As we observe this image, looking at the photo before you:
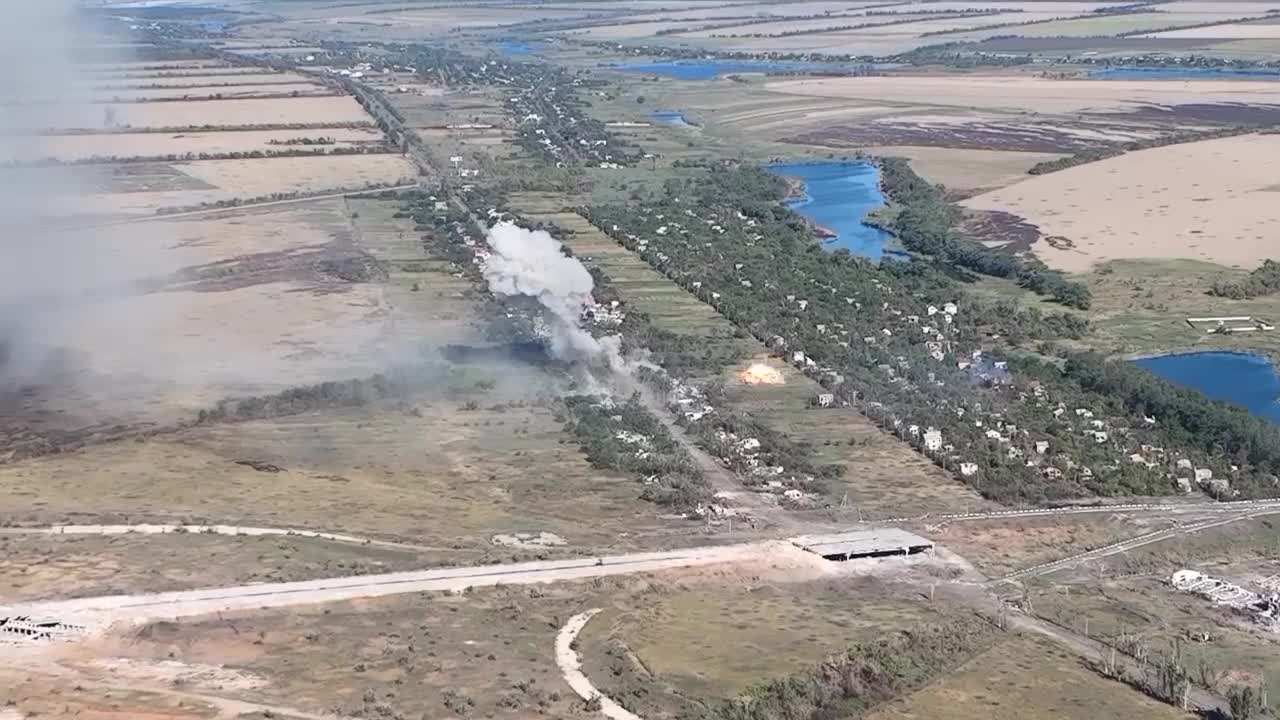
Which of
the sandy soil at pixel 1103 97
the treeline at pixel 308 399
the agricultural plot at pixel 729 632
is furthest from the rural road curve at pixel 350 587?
the sandy soil at pixel 1103 97

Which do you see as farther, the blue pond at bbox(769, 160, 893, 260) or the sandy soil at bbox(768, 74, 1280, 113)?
the sandy soil at bbox(768, 74, 1280, 113)

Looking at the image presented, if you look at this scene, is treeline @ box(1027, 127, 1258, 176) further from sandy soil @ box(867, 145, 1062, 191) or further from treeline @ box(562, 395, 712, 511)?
treeline @ box(562, 395, 712, 511)

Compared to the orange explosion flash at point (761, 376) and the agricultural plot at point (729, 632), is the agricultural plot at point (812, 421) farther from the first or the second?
the agricultural plot at point (729, 632)

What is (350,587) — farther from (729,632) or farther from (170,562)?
(729,632)

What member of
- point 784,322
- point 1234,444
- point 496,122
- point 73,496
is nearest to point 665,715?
point 73,496

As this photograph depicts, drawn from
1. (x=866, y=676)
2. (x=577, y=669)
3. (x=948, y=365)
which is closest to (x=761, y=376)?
(x=948, y=365)

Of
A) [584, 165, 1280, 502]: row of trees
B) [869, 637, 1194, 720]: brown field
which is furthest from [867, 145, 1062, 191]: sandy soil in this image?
[869, 637, 1194, 720]: brown field
